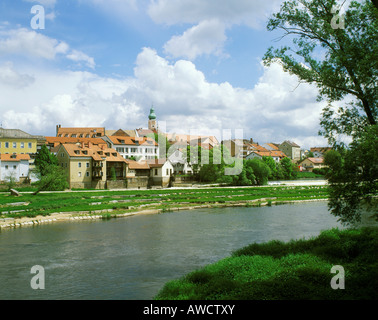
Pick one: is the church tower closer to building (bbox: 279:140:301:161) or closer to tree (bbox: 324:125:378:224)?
building (bbox: 279:140:301:161)

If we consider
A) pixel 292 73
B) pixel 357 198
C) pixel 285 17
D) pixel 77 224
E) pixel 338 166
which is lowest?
pixel 77 224

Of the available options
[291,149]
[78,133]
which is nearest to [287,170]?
[291,149]

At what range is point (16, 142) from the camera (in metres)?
73.4

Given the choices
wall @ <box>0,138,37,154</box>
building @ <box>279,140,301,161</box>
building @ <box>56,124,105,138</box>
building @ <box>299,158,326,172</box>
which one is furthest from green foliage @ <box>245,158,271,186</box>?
building @ <box>279,140,301,161</box>

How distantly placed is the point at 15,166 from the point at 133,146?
33417mm

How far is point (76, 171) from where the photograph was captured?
209ft

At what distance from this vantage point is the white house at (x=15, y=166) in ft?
202

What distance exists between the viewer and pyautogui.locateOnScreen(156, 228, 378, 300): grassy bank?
35.1 feet

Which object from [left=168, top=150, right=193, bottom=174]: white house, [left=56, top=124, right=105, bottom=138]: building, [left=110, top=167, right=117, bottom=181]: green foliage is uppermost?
[left=56, top=124, right=105, bottom=138]: building

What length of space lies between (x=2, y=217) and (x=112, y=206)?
427 inches

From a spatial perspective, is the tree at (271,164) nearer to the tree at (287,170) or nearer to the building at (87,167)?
the tree at (287,170)

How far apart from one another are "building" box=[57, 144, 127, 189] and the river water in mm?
33278
